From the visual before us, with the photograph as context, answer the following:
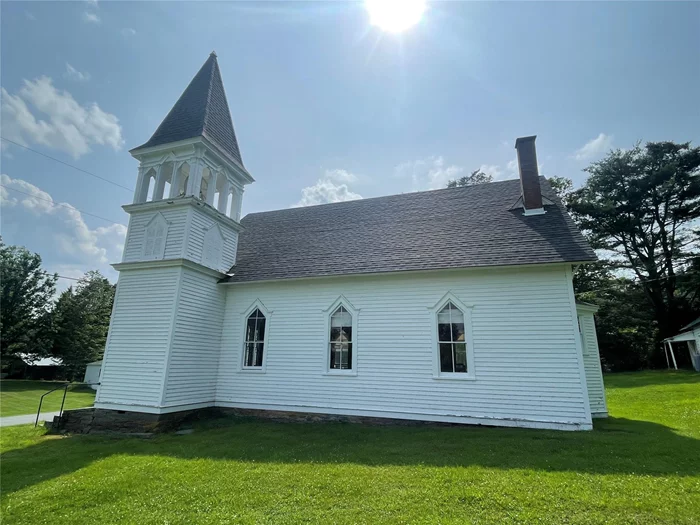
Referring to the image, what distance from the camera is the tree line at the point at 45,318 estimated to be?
1391 inches

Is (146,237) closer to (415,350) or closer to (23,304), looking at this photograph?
(415,350)

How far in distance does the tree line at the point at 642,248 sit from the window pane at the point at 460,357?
2769cm

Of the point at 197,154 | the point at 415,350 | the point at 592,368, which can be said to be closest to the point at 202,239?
the point at 197,154

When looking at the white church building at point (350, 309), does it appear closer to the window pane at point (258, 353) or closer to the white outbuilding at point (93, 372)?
the window pane at point (258, 353)

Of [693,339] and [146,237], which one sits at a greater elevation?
[146,237]

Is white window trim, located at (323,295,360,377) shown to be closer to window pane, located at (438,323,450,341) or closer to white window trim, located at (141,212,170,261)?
window pane, located at (438,323,450,341)

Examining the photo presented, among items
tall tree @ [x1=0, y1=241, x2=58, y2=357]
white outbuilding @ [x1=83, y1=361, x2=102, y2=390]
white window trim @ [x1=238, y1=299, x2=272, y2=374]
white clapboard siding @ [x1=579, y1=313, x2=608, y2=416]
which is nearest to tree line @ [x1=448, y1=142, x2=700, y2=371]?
white clapboard siding @ [x1=579, y1=313, x2=608, y2=416]

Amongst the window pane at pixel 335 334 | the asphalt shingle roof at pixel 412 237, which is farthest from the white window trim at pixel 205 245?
the window pane at pixel 335 334

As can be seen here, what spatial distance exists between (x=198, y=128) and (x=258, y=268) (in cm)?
589

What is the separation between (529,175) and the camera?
13289 mm

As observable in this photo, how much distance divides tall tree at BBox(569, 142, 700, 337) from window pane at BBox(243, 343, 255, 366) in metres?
36.1

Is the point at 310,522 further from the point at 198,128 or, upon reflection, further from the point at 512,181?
the point at 512,181

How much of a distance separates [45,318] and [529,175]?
152 ft

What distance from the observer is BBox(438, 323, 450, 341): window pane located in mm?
11266
